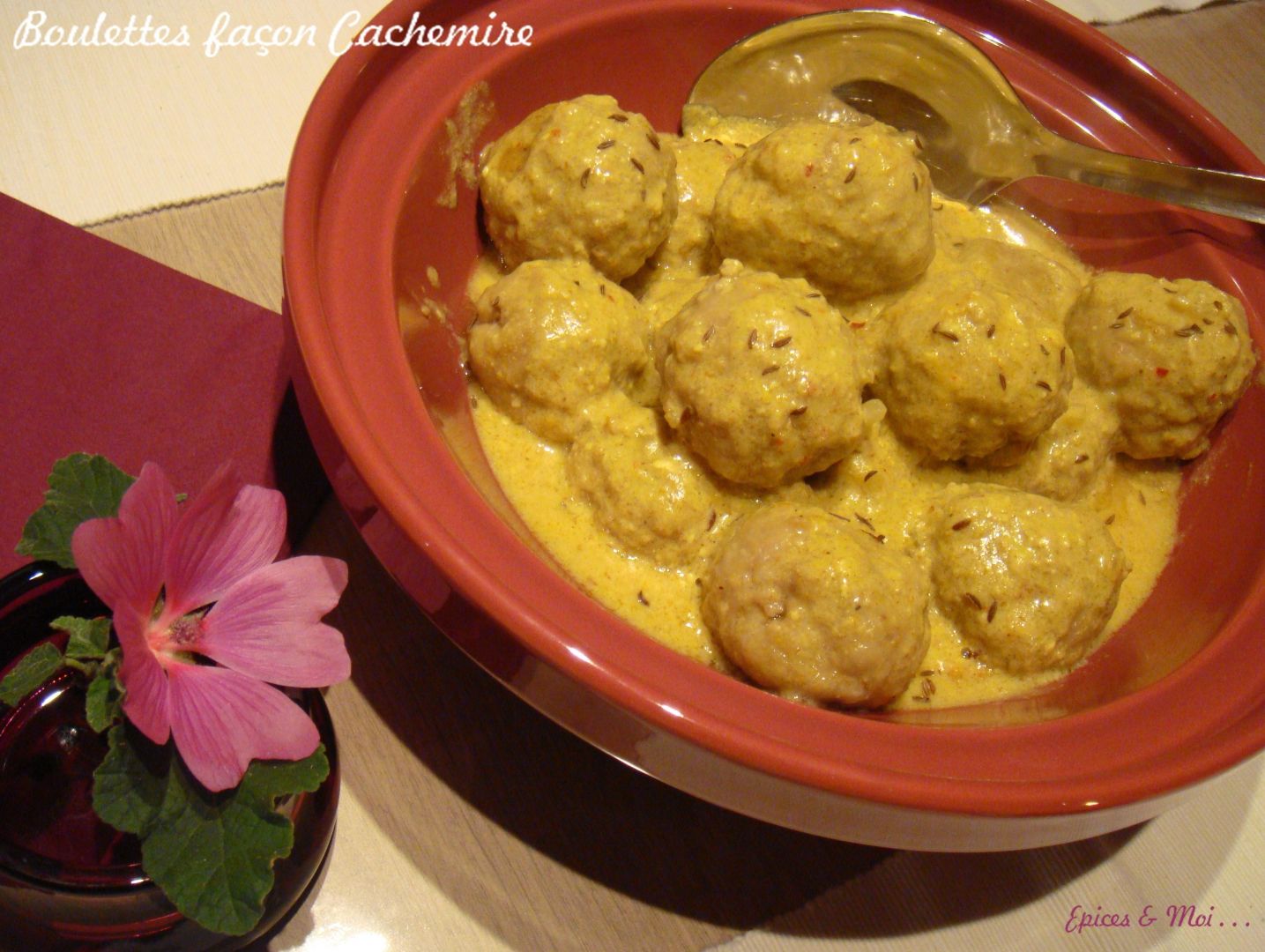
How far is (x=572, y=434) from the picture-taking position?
1482mm

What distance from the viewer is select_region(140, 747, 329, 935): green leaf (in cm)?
87

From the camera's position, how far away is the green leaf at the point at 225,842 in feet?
2.86

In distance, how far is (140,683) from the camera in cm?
82

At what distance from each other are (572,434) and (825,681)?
0.51 metres

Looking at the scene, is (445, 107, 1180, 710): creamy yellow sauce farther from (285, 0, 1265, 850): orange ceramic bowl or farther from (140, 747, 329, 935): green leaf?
(140, 747, 329, 935): green leaf

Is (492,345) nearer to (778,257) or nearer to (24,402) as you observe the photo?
(778,257)

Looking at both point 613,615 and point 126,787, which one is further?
point 613,615

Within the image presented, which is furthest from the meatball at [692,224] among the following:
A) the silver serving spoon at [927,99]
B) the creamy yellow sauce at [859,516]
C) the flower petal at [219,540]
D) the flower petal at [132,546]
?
the flower petal at [132,546]

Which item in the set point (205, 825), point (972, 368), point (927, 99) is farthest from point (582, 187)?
point (205, 825)

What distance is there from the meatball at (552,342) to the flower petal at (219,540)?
0.52 metres

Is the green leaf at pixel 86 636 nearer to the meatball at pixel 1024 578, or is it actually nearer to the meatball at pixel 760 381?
the meatball at pixel 760 381

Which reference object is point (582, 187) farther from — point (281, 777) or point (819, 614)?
point (281, 777)

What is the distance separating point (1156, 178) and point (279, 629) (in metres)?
1.60

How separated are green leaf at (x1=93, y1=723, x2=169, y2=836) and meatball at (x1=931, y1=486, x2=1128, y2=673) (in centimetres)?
104
